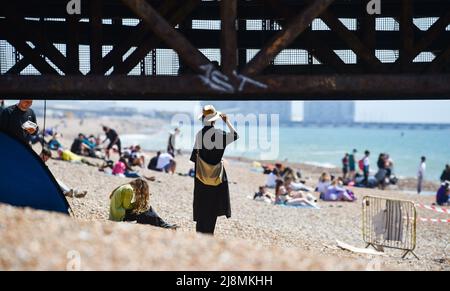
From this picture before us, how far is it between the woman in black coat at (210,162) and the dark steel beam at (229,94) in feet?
5.05

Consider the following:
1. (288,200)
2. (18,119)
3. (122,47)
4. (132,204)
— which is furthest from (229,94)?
(288,200)

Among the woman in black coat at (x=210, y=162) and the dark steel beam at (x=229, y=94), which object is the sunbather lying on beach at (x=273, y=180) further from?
the dark steel beam at (x=229, y=94)

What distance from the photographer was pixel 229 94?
21.8 feet

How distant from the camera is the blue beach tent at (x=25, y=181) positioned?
7.91 metres

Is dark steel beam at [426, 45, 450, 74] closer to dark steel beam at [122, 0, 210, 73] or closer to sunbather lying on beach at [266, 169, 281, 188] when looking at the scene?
dark steel beam at [122, 0, 210, 73]

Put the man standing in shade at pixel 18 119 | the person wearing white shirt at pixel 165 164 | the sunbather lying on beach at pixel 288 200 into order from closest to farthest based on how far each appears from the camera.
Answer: the man standing in shade at pixel 18 119, the sunbather lying on beach at pixel 288 200, the person wearing white shirt at pixel 165 164

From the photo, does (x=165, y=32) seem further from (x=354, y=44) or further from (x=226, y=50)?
(x=354, y=44)

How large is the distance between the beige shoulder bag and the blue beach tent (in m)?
1.73

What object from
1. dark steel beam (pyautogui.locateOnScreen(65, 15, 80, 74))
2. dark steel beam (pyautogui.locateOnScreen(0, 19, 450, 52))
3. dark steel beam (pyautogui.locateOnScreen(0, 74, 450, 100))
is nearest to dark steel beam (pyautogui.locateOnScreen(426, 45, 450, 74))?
dark steel beam (pyautogui.locateOnScreen(0, 74, 450, 100))

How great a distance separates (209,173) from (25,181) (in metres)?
2.26

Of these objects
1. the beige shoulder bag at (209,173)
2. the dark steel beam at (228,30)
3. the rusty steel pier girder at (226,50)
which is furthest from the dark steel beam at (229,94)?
the beige shoulder bag at (209,173)

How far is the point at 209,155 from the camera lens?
27.9 feet
